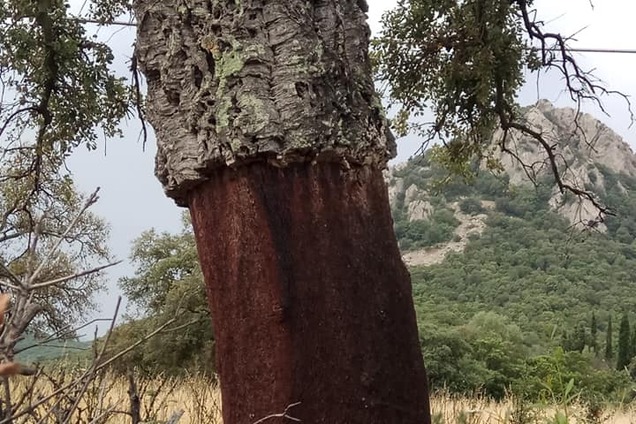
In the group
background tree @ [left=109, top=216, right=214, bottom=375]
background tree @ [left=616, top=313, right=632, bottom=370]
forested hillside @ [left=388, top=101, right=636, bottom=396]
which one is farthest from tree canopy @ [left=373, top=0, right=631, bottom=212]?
background tree @ [left=616, top=313, right=632, bottom=370]

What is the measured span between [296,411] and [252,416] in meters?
0.12

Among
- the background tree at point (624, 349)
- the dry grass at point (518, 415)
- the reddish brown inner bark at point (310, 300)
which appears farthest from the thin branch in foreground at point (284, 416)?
the background tree at point (624, 349)

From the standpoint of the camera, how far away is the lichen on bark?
67.2 inches

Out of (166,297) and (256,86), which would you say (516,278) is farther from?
(256,86)

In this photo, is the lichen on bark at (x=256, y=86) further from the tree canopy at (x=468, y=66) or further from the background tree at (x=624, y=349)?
the background tree at (x=624, y=349)

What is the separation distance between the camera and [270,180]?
1.71 metres

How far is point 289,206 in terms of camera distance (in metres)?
1.69

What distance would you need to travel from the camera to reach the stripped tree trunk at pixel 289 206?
164 centimetres

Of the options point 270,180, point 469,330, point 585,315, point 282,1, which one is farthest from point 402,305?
point 585,315

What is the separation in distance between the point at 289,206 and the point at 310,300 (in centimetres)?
21

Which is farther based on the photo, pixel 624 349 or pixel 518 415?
pixel 624 349

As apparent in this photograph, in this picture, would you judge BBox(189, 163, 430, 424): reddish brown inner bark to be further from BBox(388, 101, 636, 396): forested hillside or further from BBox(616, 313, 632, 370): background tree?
BBox(616, 313, 632, 370): background tree

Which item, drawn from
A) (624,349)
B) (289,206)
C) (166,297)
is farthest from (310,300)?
(624,349)

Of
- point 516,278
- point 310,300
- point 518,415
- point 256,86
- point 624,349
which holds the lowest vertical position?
point 624,349
